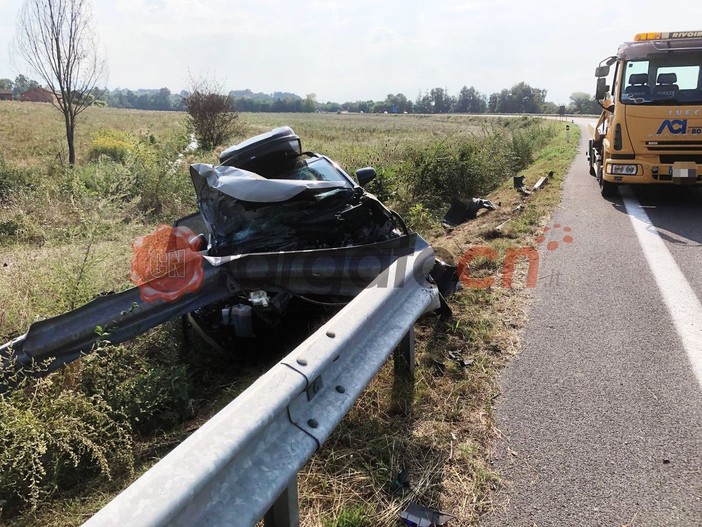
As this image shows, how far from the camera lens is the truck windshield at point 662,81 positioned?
8023 mm

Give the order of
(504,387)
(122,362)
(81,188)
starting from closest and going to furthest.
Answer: (504,387)
(122,362)
(81,188)

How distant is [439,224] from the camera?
8.46 metres

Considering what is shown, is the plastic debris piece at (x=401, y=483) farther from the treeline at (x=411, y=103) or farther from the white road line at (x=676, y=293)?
the treeline at (x=411, y=103)

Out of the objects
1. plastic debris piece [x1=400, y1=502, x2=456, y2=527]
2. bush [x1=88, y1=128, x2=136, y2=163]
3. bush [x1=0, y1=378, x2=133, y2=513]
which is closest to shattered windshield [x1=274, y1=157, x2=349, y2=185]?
bush [x1=0, y1=378, x2=133, y2=513]

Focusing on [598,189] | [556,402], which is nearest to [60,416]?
[556,402]

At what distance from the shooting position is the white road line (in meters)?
3.42

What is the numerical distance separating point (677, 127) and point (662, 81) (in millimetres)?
1052

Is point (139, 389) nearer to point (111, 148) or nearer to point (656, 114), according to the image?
point (656, 114)

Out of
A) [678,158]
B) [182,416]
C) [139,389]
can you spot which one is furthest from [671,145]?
[139,389]

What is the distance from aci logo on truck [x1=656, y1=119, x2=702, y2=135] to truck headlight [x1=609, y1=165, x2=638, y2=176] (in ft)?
2.14

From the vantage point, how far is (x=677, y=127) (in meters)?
7.82

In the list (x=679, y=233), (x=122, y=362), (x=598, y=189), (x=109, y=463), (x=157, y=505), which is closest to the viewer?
(x=157, y=505)

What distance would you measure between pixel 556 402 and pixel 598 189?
Answer: 8268mm

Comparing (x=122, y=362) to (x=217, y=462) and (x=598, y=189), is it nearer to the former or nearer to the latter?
(x=217, y=462)
